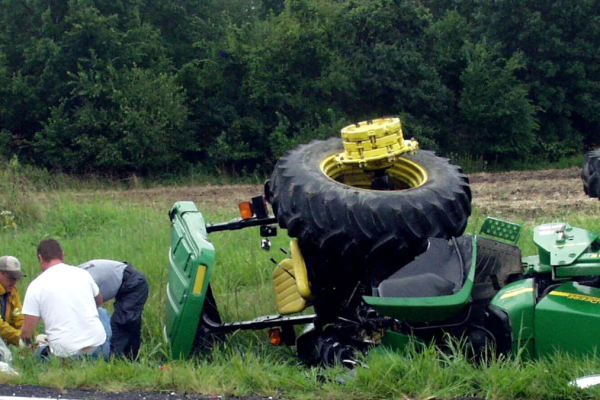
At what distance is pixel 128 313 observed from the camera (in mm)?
6309

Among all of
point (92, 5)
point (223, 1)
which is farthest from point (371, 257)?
point (223, 1)

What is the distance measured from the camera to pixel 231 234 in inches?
407

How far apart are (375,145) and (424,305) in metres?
1.77

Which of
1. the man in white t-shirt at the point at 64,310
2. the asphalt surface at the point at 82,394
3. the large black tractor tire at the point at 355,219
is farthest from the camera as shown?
the man in white t-shirt at the point at 64,310

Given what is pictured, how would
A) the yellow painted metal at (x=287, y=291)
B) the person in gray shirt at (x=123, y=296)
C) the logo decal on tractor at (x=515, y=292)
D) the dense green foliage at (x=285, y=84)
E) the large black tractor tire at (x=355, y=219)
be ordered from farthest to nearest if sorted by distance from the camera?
1. the dense green foliage at (x=285, y=84)
2. the person in gray shirt at (x=123, y=296)
3. the yellow painted metal at (x=287, y=291)
4. the large black tractor tire at (x=355, y=219)
5. the logo decal on tractor at (x=515, y=292)

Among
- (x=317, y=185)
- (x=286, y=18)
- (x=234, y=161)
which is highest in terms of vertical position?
(x=286, y=18)

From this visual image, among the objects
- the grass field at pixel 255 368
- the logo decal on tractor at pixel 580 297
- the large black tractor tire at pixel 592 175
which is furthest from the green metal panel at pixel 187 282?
the large black tractor tire at pixel 592 175

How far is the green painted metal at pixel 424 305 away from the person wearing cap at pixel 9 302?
11.1ft

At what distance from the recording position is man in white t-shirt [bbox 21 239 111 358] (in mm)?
5562

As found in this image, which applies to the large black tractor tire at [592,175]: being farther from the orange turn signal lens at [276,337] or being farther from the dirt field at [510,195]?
the dirt field at [510,195]

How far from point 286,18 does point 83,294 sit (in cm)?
2331

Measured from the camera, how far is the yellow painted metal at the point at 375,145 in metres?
5.60

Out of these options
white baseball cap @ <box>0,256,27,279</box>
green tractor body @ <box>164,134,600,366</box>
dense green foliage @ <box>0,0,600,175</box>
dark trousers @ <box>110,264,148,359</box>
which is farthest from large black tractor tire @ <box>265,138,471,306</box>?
dense green foliage @ <box>0,0,600,175</box>

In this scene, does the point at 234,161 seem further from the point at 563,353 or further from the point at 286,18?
the point at 563,353
